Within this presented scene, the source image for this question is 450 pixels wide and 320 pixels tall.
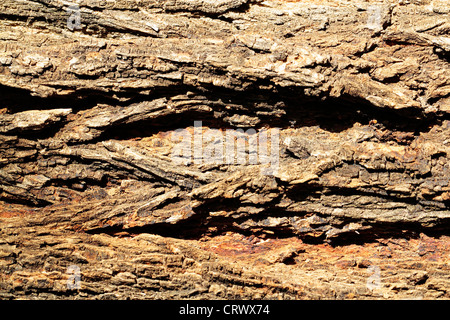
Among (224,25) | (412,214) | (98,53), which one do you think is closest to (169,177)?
(98,53)

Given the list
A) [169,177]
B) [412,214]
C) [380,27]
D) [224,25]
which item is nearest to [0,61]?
[169,177]

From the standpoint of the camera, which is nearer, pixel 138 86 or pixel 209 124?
pixel 138 86

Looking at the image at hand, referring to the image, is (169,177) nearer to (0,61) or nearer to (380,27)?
(0,61)

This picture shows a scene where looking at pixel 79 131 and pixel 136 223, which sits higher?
pixel 79 131

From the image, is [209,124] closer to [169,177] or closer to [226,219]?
[169,177]

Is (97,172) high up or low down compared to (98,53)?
down

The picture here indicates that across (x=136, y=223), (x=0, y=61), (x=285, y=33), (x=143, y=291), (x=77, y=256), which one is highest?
(x=285, y=33)
